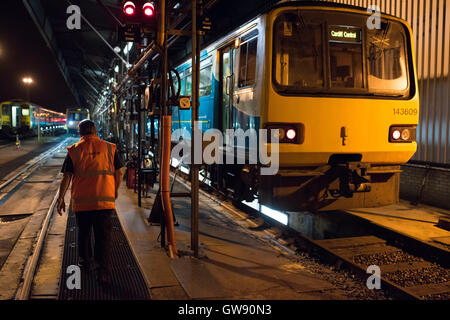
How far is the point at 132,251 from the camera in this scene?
210 inches

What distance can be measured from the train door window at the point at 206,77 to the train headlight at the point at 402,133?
11.7ft

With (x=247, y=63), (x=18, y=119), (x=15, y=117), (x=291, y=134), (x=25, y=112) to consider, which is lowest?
(x=291, y=134)

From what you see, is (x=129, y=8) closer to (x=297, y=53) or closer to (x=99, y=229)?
(x=297, y=53)

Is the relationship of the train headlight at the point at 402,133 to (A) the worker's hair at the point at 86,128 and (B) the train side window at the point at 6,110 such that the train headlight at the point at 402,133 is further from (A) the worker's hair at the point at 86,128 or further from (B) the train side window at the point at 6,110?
(B) the train side window at the point at 6,110

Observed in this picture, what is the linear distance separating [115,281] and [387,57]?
15.8 ft

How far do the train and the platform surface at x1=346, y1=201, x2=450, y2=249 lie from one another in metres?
0.55

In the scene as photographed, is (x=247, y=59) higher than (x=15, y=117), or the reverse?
(x=15, y=117)

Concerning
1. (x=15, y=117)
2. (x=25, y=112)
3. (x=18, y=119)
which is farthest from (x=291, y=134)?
(x=25, y=112)

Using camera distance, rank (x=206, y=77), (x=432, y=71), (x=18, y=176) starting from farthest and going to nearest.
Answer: (x=18, y=176)
(x=206, y=77)
(x=432, y=71)

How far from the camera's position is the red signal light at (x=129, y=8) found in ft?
17.6

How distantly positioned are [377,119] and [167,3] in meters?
3.30

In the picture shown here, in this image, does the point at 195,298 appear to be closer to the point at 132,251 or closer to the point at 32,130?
the point at 132,251

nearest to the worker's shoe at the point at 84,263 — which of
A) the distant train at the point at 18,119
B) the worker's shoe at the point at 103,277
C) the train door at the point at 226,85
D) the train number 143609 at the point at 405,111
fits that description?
the worker's shoe at the point at 103,277

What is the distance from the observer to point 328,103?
18.0ft
